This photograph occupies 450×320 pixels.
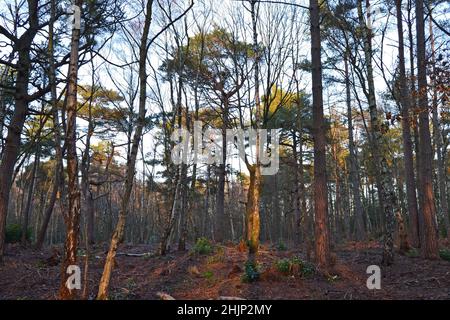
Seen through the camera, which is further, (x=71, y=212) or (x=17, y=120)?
(x=17, y=120)

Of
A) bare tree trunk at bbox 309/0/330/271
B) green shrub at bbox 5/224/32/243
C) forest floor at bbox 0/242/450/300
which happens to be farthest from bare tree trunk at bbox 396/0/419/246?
green shrub at bbox 5/224/32/243

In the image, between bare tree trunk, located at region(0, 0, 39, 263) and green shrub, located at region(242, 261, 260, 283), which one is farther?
bare tree trunk, located at region(0, 0, 39, 263)

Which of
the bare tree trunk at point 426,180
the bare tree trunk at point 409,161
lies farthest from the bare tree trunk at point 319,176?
the bare tree trunk at point 409,161

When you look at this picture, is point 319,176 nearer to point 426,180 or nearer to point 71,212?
point 426,180

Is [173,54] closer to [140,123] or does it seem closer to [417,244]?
[140,123]

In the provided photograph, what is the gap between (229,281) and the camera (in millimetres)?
7336

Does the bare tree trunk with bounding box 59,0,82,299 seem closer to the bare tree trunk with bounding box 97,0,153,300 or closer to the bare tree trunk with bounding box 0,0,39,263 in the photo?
the bare tree trunk with bounding box 97,0,153,300

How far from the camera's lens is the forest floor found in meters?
6.24

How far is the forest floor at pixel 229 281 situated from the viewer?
246 inches

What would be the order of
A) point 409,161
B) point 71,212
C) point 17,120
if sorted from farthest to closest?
point 409,161, point 17,120, point 71,212

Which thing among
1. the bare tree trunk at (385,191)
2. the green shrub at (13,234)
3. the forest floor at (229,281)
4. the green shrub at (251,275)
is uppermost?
the bare tree trunk at (385,191)

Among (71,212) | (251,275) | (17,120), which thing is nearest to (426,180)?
(251,275)

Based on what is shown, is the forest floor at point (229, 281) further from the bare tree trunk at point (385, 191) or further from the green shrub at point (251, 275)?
the bare tree trunk at point (385, 191)
